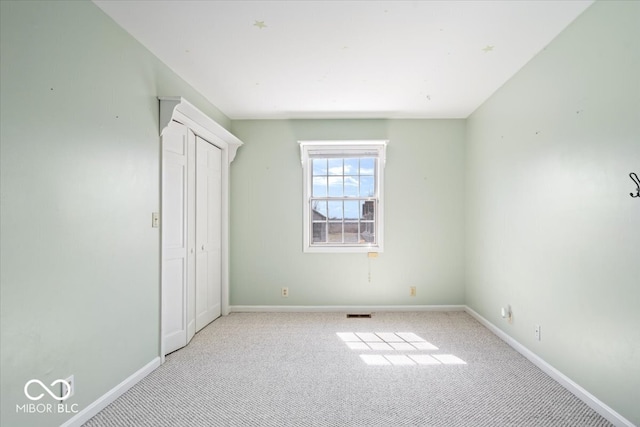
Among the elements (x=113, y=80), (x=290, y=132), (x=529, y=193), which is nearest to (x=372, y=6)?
(x=113, y=80)

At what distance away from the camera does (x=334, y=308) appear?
4469 millimetres

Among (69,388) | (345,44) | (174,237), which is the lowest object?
(69,388)

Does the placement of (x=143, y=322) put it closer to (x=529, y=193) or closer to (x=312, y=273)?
(x=312, y=273)

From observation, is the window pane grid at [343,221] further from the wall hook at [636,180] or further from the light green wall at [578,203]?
the wall hook at [636,180]

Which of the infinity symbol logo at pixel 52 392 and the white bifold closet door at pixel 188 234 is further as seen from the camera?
the white bifold closet door at pixel 188 234

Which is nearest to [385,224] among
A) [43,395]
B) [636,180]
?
[636,180]

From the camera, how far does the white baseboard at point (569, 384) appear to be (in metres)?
1.99

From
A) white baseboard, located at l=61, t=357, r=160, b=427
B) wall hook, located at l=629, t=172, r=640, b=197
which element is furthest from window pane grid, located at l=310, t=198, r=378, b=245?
wall hook, located at l=629, t=172, r=640, b=197

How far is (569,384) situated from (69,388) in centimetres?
323

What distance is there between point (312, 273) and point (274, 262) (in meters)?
0.53

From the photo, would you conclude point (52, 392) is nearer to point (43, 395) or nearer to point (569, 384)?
point (43, 395)

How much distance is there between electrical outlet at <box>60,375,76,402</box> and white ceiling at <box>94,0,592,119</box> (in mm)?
2275

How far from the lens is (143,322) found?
8.59 feet

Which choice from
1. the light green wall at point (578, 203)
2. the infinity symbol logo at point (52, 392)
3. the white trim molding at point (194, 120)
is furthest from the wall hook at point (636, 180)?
the infinity symbol logo at point (52, 392)
